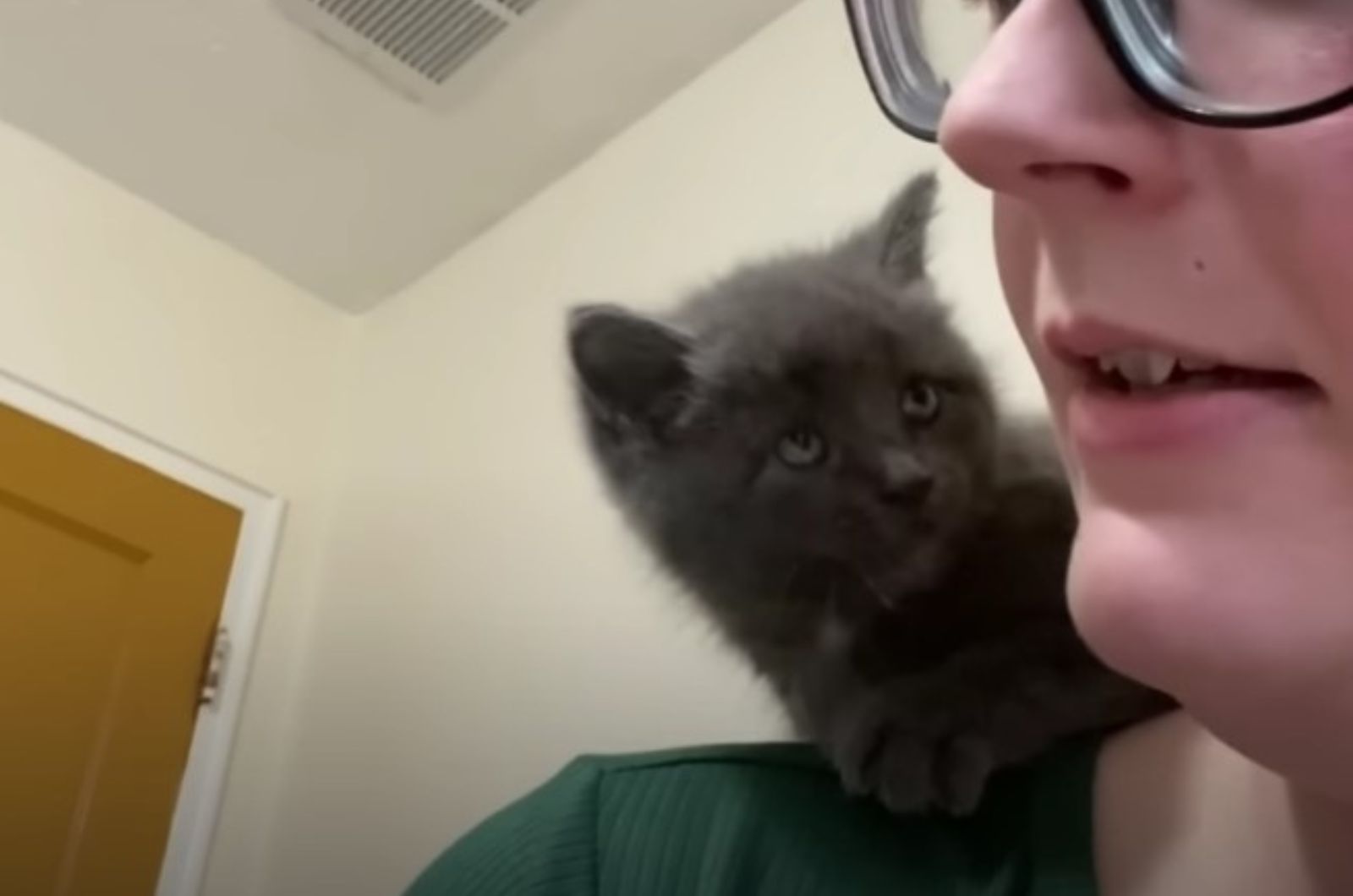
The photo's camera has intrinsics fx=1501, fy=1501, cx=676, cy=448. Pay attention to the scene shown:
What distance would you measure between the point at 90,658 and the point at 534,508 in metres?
0.56

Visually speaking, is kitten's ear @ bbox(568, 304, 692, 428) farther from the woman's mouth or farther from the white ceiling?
the white ceiling

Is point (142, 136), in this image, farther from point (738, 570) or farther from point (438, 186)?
point (738, 570)

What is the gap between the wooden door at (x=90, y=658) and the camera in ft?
5.34

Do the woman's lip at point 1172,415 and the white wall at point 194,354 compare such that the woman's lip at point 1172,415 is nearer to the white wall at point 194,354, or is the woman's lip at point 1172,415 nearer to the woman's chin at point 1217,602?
the woman's chin at point 1217,602

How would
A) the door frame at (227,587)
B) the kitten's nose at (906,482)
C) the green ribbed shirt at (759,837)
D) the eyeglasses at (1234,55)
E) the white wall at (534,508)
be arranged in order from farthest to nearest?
the door frame at (227,587) → the white wall at (534,508) → the kitten's nose at (906,482) → the green ribbed shirt at (759,837) → the eyeglasses at (1234,55)

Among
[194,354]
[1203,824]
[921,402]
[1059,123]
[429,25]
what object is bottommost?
[1203,824]

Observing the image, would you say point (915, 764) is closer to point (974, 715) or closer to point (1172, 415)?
point (974, 715)

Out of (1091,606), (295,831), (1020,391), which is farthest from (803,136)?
(1091,606)

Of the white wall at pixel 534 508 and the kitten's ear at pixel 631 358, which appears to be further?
the white wall at pixel 534 508

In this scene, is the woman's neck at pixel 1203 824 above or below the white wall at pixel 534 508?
below

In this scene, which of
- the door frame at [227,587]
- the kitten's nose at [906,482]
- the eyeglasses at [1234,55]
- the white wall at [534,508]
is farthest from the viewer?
the door frame at [227,587]

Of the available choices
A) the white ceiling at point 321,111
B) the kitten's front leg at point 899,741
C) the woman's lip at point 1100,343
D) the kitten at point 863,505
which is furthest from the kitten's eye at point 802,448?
the white ceiling at point 321,111

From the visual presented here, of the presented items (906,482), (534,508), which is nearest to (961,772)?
(906,482)

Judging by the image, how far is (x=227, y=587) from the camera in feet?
6.09
